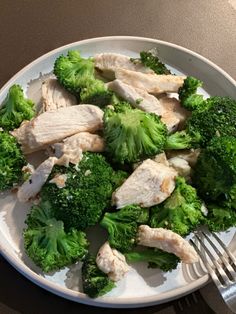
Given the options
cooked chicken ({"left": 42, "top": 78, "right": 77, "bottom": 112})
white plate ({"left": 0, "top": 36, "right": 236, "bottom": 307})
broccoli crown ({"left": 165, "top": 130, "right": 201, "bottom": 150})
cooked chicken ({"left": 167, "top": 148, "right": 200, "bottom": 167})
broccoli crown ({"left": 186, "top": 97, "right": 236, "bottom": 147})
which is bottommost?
white plate ({"left": 0, "top": 36, "right": 236, "bottom": 307})

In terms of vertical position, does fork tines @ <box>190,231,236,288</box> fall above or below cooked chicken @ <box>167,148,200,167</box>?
below

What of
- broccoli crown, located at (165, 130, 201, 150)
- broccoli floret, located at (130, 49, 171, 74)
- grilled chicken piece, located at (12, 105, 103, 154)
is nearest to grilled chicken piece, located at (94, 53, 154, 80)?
broccoli floret, located at (130, 49, 171, 74)

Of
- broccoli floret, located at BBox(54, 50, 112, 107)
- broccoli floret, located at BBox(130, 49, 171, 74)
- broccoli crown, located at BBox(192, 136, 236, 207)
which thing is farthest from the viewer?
broccoli floret, located at BBox(130, 49, 171, 74)

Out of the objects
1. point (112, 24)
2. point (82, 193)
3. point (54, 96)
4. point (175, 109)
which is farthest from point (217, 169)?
point (112, 24)

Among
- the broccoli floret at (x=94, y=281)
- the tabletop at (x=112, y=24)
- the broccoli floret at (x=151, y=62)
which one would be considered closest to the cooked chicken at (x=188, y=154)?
the broccoli floret at (x=151, y=62)

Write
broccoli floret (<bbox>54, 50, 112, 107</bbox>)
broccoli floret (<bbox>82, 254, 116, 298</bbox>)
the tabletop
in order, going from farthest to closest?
the tabletop → broccoli floret (<bbox>54, 50, 112, 107</bbox>) → broccoli floret (<bbox>82, 254, 116, 298</bbox>)

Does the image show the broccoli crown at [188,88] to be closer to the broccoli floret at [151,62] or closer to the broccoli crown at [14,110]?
the broccoli floret at [151,62]

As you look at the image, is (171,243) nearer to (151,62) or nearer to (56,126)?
(56,126)

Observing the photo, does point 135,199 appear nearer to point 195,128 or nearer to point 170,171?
point 170,171

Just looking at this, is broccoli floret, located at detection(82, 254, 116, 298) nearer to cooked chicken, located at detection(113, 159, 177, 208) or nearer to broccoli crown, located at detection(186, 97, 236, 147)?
cooked chicken, located at detection(113, 159, 177, 208)

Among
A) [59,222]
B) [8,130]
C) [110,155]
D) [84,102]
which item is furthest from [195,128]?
[8,130]
